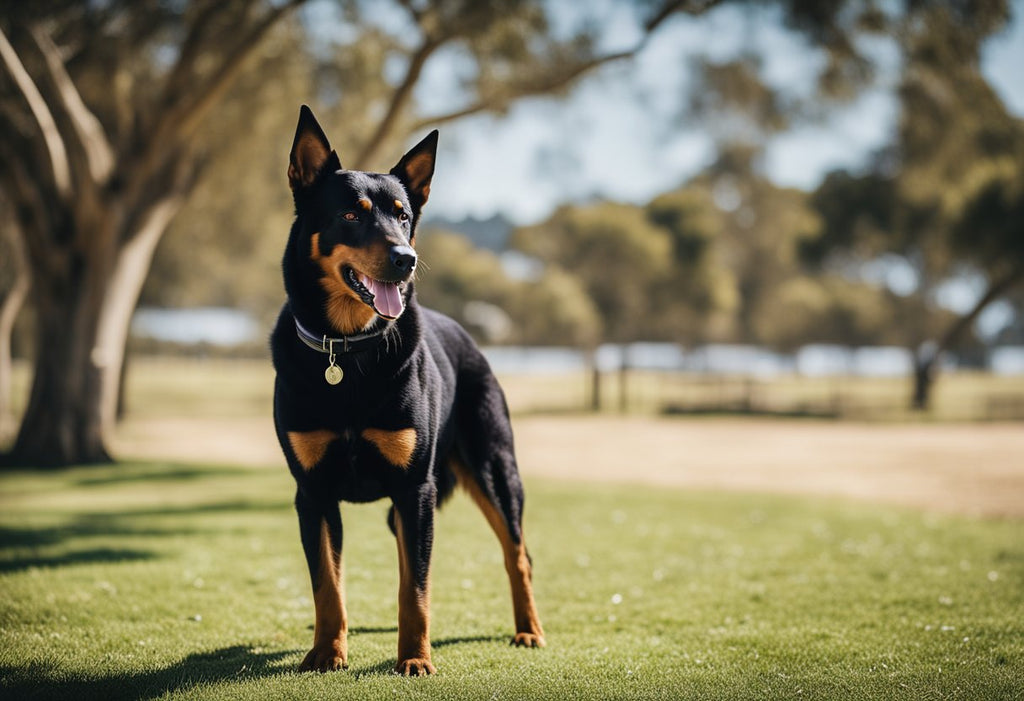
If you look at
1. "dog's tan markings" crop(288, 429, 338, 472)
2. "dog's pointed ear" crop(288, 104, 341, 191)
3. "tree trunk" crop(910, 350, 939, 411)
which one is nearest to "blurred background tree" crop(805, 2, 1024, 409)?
"tree trunk" crop(910, 350, 939, 411)

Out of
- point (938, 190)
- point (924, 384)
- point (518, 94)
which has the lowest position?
point (924, 384)

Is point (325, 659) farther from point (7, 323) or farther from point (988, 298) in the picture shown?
point (988, 298)

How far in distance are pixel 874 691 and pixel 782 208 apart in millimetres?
87695

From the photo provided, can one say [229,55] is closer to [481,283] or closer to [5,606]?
[5,606]

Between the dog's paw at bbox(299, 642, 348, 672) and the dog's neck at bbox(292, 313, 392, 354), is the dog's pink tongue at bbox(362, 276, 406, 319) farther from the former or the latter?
the dog's paw at bbox(299, 642, 348, 672)

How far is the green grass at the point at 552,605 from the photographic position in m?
4.55

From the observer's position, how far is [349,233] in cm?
419

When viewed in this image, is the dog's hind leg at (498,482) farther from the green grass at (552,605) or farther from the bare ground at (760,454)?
the bare ground at (760,454)

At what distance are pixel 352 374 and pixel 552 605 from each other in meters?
3.08

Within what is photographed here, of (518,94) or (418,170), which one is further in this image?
(518,94)

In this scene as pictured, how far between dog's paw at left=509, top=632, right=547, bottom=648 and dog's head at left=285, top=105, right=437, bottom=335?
7.05 feet

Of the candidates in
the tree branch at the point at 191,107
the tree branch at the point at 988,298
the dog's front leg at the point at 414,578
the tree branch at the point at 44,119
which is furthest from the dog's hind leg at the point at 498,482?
the tree branch at the point at 988,298

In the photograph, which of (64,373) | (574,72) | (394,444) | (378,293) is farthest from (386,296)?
(64,373)

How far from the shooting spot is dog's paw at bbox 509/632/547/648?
5.23m
